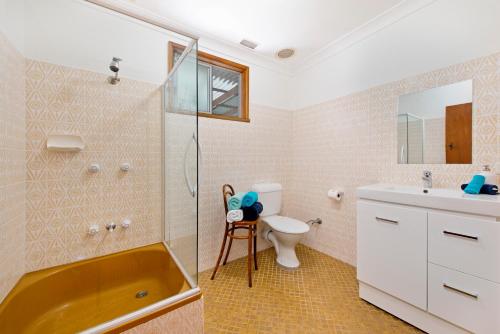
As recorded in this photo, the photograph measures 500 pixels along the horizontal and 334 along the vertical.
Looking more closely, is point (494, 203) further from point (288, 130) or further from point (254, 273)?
point (288, 130)

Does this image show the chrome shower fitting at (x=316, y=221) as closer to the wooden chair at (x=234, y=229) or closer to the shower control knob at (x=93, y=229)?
the wooden chair at (x=234, y=229)

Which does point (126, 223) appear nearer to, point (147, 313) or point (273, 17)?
point (147, 313)

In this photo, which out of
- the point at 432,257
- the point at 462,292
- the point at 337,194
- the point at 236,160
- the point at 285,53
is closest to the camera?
the point at 462,292

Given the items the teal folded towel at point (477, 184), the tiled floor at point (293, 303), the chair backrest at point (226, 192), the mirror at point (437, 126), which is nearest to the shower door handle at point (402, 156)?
the mirror at point (437, 126)

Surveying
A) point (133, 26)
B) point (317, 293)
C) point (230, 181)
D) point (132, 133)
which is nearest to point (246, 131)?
point (230, 181)

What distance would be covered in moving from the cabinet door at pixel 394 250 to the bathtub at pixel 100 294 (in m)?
1.26

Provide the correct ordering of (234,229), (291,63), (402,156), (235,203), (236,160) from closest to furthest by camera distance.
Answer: (402,156), (235,203), (234,229), (236,160), (291,63)

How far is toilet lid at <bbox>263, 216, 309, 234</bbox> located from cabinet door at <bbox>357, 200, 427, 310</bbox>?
0.53 metres

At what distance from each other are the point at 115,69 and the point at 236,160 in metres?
1.27

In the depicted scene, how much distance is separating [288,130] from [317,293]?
6.00 feet

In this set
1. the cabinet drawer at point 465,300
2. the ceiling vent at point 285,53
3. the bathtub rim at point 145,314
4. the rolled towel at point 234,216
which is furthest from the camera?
the ceiling vent at point 285,53

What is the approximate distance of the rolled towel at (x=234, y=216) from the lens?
1.76m

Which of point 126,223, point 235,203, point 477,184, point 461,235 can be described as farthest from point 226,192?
point 477,184

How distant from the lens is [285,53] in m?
2.26
